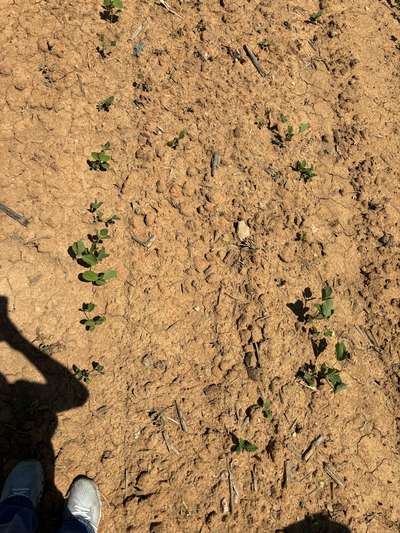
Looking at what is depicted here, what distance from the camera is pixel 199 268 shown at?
12.7 feet

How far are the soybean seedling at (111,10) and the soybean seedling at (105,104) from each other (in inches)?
40.0

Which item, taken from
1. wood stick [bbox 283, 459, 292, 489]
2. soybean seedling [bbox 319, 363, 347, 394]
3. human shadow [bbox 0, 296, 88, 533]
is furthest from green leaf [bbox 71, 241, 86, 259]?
wood stick [bbox 283, 459, 292, 489]

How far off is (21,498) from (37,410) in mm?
564

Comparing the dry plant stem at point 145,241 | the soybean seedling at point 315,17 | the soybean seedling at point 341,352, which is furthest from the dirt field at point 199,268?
the soybean seedling at point 315,17

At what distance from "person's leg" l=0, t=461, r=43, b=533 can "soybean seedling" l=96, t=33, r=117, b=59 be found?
146 inches

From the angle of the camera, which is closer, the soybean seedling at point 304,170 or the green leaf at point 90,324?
the green leaf at point 90,324

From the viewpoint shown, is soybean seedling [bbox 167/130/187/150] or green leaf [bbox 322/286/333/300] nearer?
green leaf [bbox 322/286/333/300]

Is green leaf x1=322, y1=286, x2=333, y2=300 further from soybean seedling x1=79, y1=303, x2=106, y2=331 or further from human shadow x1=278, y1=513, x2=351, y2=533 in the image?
soybean seedling x1=79, y1=303, x2=106, y2=331

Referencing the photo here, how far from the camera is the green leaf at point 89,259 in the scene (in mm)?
3537

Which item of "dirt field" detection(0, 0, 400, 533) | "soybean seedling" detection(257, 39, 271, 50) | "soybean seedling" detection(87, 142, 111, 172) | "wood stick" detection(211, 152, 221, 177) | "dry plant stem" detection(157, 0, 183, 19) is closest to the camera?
"dirt field" detection(0, 0, 400, 533)

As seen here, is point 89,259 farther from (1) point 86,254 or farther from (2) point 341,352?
(2) point 341,352

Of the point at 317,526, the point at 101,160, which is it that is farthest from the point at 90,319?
the point at 317,526

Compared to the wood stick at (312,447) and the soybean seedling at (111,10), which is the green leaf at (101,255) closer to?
the wood stick at (312,447)

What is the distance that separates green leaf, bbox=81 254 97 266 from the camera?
354 cm
